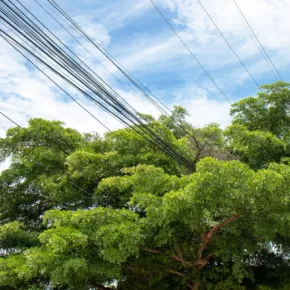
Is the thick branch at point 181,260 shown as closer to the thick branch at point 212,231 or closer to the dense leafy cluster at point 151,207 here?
the dense leafy cluster at point 151,207

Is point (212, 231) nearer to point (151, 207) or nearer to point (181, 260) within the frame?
point (181, 260)

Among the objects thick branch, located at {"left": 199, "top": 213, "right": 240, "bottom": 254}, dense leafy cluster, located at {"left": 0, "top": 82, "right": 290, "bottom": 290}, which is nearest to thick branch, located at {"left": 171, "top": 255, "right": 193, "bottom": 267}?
dense leafy cluster, located at {"left": 0, "top": 82, "right": 290, "bottom": 290}

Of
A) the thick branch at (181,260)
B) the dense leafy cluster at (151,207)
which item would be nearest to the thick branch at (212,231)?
the dense leafy cluster at (151,207)

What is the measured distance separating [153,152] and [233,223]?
9.38ft

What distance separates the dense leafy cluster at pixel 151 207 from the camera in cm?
719

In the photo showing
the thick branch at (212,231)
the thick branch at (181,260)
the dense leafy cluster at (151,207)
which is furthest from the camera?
the thick branch at (181,260)

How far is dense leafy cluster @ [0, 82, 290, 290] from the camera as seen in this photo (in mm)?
7191

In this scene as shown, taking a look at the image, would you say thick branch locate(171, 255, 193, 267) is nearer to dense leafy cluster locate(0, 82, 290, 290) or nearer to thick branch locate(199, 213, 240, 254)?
dense leafy cluster locate(0, 82, 290, 290)

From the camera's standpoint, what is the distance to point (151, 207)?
7547 mm

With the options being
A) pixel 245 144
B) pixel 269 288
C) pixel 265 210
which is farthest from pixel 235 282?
pixel 245 144

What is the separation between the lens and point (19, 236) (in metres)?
9.41

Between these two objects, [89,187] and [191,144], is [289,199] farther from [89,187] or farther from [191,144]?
[89,187]

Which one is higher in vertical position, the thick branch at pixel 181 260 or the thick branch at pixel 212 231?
the thick branch at pixel 212 231

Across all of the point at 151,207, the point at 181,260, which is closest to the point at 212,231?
the point at 181,260
